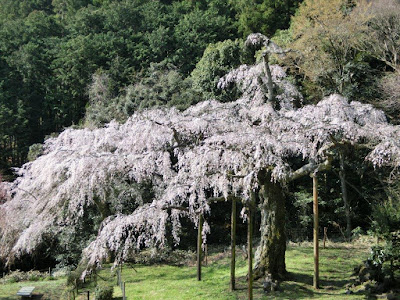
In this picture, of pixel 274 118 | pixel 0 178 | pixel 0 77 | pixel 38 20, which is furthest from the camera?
pixel 38 20

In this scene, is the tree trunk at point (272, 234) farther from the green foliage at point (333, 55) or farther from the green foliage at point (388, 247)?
the green foliage at point (333, 55)

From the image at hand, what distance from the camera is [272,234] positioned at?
22.3 feet

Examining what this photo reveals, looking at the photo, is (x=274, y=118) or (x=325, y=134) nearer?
(x=325, y=134)

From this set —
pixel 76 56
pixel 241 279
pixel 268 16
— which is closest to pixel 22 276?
pixel 241 279

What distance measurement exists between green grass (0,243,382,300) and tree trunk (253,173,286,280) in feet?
0.87

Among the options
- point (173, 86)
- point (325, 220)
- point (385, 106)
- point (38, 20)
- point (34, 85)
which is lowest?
point (325, 220)

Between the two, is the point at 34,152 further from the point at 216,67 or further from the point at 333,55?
the point at 333,55

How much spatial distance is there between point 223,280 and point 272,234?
60.4 inches

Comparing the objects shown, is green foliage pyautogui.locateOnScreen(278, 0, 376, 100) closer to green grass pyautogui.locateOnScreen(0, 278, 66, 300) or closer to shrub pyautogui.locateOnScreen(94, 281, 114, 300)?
shrub pyautogui.locateOnScreen(94, 281, 114, 300)

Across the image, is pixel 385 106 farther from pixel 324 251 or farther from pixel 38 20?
pixel 38 20

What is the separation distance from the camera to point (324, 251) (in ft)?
30.8


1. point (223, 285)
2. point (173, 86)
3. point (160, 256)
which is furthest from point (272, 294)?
point (173, 86)

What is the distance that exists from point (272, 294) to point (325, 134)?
2753 mm

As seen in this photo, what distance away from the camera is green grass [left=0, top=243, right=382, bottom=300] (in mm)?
6523
